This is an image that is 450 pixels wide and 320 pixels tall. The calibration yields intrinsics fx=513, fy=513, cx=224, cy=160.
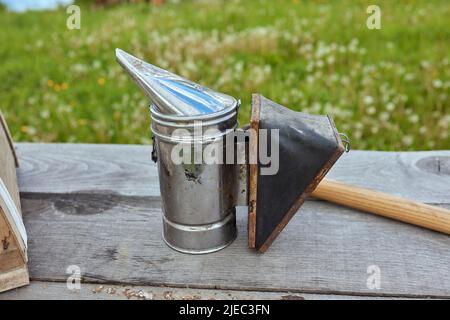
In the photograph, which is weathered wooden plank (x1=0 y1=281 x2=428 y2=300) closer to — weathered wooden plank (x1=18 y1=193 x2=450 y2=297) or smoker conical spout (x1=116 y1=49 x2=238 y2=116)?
weathered wooden plank (x1=18 y1=193 x2=450 y2=297)

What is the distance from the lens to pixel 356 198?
1.66m

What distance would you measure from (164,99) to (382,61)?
9.87 ft

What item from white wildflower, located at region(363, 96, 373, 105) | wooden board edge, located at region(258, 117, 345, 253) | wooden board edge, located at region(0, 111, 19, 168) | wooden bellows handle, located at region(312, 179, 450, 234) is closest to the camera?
wooden board edge, located at region(258, 117, 345, 253)

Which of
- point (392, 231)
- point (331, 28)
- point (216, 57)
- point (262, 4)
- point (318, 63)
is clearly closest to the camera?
point (392, 231)

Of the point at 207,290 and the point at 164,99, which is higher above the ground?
the point at 164,99

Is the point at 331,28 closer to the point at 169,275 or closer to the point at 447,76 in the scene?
the point at 447,76

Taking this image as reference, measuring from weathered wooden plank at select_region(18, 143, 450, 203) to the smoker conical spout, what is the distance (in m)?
0.56

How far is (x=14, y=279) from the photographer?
1.35 meters

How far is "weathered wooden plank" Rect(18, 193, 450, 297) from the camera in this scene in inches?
53.2

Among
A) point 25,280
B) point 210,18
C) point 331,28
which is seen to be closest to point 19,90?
point 210,18

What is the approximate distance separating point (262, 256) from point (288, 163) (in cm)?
31

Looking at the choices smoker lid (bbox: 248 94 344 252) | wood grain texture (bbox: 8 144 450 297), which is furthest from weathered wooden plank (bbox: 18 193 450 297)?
smoker lid (bbox: 248 94 344 252)

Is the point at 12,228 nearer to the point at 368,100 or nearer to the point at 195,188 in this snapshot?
the point at 195,188

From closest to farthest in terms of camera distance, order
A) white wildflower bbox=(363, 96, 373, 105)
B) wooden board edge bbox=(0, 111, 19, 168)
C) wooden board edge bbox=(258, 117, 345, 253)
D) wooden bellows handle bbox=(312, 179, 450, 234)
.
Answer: wooden board edge bbox=(258, 117, 345, 253), wooden bellows handle bbox=(312, 179, 450, 234), wooden board edge bbox=(0, 111, 19, 168), white wildflower bbox=(363, 96, 373, 105)
